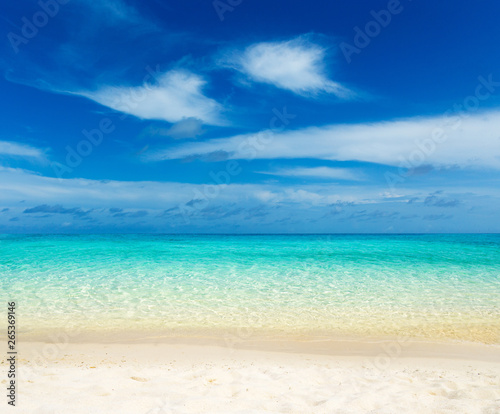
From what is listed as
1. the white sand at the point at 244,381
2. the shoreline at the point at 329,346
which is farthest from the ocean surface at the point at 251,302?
the white sand at the point at 244,381

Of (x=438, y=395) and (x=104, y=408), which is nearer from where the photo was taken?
(x=104, y=408)

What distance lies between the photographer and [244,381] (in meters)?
5.04

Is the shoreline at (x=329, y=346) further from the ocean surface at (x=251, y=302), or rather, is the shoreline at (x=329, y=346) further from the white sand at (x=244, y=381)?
the ocean surface at (x=251, y=302)

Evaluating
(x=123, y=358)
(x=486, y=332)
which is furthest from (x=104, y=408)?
(x=486, y=332)

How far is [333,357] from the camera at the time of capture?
255 inches

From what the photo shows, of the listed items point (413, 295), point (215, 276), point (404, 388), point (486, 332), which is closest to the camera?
point (404, 388)

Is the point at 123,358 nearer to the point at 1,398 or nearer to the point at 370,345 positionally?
the point at 1,398

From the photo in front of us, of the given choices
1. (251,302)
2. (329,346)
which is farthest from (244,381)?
(251,302)

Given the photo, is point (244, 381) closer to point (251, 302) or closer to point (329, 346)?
point (329, 346)

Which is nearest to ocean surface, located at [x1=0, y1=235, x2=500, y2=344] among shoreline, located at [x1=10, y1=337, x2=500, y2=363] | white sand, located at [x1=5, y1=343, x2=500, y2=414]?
shoreline, located at [x1=10, y1=337, x2=500, y2=363]

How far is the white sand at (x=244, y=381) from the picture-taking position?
161 inches

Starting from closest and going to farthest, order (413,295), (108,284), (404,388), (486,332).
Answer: (404,388)
(486,332)
(413,295)
(108,284)

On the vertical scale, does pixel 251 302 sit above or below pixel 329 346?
above

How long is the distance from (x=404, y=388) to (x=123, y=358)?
4.59m
